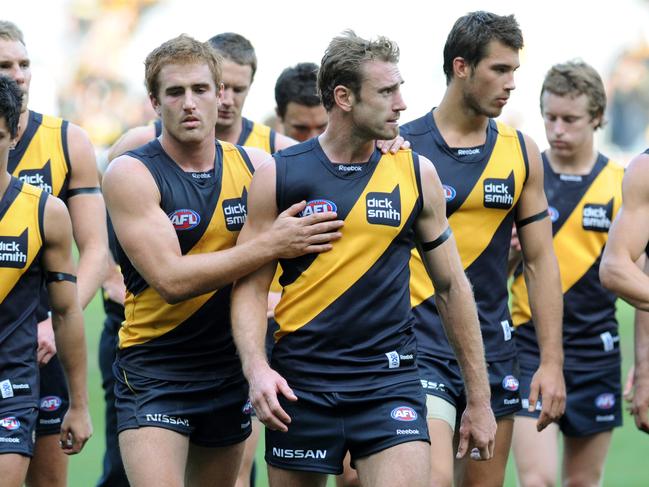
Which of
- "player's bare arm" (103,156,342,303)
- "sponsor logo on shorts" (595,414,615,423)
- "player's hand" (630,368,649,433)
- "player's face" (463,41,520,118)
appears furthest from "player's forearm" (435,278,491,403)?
"sponsor logo on shorts" (595,414,615,423)

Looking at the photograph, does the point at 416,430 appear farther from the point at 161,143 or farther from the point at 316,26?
the point at 316,26

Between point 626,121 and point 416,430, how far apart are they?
25991mm

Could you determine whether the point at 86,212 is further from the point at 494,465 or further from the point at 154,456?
the point at 494,465

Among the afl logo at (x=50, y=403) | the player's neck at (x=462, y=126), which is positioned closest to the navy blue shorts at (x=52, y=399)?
the afl logo at (x=50, y=403)

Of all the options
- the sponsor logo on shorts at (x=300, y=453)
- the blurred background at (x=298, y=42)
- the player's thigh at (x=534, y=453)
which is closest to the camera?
the sponsor logo on shorts at (x=300, y=453)

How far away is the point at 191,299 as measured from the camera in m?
5.99

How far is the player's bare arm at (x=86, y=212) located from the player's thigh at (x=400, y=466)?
2183mm

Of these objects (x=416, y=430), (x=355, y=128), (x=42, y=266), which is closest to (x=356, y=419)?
(x=416, y=430)

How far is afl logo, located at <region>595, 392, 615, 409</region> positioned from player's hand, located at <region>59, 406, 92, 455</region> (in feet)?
11.8

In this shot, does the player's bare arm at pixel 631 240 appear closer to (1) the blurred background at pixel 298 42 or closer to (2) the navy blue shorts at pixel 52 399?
(2) the navy blue shorts at pixel 52 399

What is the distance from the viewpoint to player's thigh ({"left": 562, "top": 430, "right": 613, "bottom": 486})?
27.2 feet

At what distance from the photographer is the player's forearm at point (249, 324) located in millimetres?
5523

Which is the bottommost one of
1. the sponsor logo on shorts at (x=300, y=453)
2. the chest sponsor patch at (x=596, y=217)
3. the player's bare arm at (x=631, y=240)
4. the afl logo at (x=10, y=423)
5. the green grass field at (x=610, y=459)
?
the green grass field at (x=610, y=459)

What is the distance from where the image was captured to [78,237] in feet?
23.5
